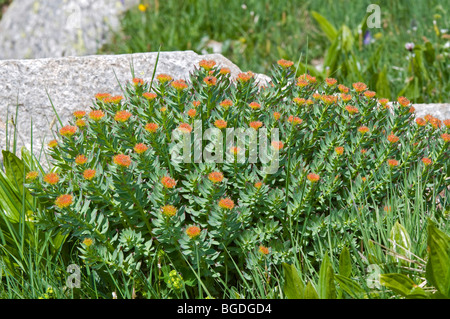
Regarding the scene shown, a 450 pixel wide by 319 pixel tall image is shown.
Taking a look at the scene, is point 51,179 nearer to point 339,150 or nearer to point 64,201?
point 64,201

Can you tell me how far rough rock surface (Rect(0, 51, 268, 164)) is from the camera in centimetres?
289

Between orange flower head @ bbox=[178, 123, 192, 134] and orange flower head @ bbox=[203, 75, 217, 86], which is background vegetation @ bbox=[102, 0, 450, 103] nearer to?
orange flower head @ bbox=[203, 75, 217, 86]

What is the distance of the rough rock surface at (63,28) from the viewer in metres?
5.71

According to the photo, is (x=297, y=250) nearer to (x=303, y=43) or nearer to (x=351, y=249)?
(x=351, y=249)

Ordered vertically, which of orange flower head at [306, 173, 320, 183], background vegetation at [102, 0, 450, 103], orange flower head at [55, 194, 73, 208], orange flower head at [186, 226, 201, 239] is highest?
background vegetation at [102, 0, 450, 103]

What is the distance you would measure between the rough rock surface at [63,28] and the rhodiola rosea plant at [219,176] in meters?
3.79

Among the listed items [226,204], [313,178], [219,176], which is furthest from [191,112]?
[313,178]

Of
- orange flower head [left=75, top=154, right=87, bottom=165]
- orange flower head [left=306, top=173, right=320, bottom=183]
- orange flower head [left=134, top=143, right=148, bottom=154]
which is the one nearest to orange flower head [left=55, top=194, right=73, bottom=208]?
orange flower head [left=75, top=154, right=87, bottom=165]

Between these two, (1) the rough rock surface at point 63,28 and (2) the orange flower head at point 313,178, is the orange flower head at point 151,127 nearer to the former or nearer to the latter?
(2) the orange flower head at point 313,178

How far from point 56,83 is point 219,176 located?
1614mm

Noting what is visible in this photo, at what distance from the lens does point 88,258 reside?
6.29 ft

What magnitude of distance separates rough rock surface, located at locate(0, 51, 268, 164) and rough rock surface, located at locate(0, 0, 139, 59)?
2.73 metres

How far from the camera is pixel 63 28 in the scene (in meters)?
5.78
